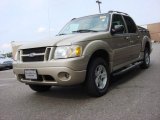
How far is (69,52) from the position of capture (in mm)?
4711

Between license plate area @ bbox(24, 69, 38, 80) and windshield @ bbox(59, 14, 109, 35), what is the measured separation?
5.28 ft

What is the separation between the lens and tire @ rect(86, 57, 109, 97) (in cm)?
497

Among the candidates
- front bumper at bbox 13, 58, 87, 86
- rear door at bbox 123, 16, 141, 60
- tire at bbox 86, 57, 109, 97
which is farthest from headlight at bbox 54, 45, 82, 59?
rear door at bbox 123, 16, 141, 60

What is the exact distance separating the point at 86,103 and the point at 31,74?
123 cm

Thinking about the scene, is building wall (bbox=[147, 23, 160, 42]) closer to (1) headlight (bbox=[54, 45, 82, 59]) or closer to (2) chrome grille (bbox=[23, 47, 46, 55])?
(2) chrome grille (bbox=[23, 47, 46, 55])

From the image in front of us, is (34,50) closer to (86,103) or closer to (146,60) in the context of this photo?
(86,103)

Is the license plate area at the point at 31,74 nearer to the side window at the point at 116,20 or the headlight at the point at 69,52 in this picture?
the headlight at the point at 69,52

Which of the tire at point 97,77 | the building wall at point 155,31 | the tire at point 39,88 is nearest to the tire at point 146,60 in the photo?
the tire at point 97,77

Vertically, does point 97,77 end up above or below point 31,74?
below

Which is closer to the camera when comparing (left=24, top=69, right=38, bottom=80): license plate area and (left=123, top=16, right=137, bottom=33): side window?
(left=24, top=69, right=38, bottom=80): license plate area

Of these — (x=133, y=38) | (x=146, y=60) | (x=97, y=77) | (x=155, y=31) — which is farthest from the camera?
(x=155, y=31)

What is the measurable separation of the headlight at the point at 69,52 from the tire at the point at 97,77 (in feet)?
1.57

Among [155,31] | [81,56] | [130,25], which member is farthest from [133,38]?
[155,31]

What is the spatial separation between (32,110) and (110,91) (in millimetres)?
1824
